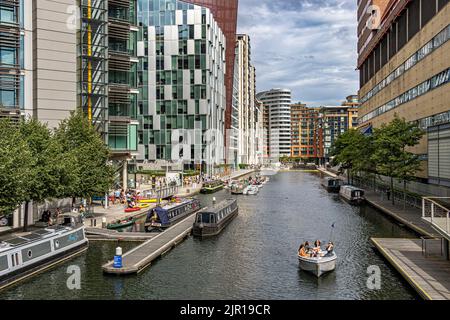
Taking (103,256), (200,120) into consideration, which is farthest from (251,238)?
(200,120)

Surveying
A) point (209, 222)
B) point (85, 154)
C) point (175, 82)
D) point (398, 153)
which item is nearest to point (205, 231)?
point (209, 222)

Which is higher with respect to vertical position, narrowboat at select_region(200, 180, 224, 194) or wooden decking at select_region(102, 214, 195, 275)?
narrowboat at select_region(200, 180, 224, 194)

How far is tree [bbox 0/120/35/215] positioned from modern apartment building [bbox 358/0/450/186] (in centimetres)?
3928

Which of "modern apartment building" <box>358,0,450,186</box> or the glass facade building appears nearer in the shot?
the glass facade building

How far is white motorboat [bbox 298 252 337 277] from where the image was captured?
95.8ft

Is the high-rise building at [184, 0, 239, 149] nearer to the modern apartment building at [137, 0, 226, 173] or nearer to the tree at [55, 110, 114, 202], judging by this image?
the modern apartment building at [137, 0, 226, 173]

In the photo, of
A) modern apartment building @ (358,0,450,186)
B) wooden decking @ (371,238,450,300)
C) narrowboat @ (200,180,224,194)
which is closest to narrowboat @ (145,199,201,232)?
wooden decking @ (371,238,450,300)

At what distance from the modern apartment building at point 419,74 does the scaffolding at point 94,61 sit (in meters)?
40.9

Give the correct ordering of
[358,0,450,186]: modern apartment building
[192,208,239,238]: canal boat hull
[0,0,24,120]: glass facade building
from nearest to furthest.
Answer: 1. [192,208,239,238]: canal boat hull
2. [0,0,24,120]: glass facade building
3. [358,0,450,186]: modern apartment building

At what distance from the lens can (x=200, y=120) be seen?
11256cm

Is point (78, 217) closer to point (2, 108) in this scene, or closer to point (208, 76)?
point (2, 108)

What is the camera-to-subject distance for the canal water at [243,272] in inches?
1019

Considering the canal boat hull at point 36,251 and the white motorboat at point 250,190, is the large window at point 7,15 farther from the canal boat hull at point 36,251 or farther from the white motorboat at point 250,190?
the white motorboat at point 250,190

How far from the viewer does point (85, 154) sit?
45.3 metres
